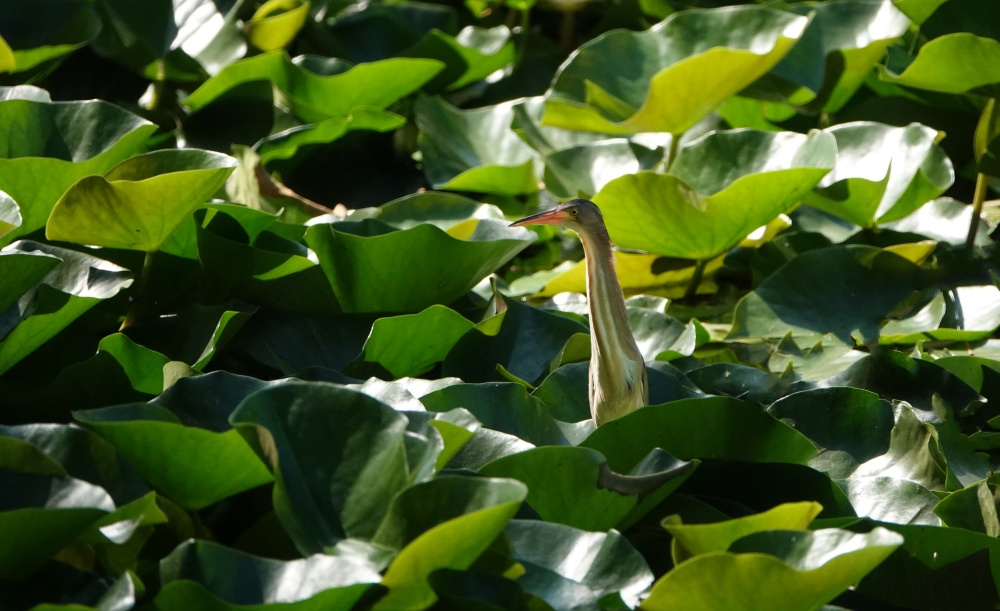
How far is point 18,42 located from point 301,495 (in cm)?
179

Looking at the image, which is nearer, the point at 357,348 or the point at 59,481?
the point at 59,481

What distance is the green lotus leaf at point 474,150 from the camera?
262 centimetres

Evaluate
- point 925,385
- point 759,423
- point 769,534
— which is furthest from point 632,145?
point 769,534

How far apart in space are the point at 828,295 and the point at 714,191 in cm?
30

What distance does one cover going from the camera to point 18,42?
260cm

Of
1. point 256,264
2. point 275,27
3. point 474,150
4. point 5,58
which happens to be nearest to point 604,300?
point 256,264

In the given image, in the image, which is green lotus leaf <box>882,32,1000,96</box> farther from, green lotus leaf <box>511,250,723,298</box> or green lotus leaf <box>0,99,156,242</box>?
green lotus leaf <box>0,99,156,242</box>

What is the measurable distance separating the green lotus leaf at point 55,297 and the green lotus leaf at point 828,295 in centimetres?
109

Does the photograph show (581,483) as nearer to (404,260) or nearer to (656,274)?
(404,260)

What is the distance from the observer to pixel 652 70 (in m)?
2.66

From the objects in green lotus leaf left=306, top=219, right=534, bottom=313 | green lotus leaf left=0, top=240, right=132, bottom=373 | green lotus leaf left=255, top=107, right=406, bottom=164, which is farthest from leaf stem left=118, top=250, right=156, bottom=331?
green lotus leaf left=255, top=107, right=406, bottom=164

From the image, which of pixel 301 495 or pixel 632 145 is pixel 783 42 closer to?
pixel 632 145

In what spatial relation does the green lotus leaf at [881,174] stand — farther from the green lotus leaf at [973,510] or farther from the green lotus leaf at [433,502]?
the green lotus leaf at [433,502]

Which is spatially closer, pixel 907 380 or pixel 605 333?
pixel 605 333
